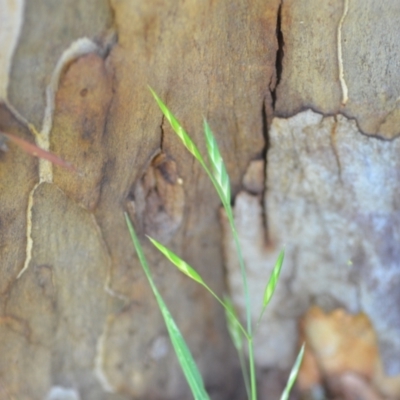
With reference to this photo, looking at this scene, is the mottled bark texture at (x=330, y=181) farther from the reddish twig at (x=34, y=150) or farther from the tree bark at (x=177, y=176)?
the reddish twig at (x=34, y=150)

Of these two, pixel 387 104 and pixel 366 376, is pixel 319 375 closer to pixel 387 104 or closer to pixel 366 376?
pixel 366 376

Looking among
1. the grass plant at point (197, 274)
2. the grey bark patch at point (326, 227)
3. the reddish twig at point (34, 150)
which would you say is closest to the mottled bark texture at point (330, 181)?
the grey bark patch at point (326, 227)

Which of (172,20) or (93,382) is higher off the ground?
(172,20)

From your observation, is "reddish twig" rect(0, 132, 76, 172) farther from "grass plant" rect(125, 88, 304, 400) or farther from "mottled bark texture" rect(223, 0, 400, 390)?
"mottled bark texture" rect(223, 0, 400, 390)

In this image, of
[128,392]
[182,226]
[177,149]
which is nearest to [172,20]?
[177,149]

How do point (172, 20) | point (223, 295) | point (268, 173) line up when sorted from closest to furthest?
point (172, 20) < point (268, 173) < point (223, 295)

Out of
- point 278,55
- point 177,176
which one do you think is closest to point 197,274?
point 177,176

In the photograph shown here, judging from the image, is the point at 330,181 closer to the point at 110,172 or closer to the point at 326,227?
the point at 326,227
